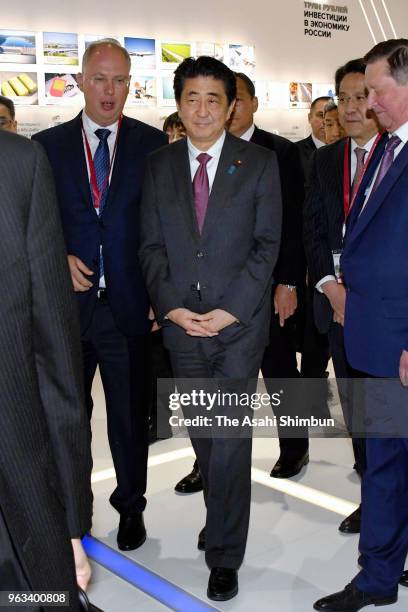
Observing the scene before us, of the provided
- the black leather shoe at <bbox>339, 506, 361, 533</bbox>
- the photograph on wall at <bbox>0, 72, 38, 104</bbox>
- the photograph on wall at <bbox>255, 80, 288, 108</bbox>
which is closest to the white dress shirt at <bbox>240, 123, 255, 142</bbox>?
the black leather shoe at <bbox>339, 506, 361, 533</bbox>

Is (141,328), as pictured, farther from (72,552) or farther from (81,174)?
(72,552)

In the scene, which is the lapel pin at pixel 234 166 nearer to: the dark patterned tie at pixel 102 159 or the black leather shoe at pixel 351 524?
the dark patterned tie at pixel 102 159

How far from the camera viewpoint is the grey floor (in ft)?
8.88

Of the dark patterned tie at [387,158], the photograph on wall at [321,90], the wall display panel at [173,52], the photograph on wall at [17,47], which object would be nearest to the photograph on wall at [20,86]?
the photograph on wall at [17,47]

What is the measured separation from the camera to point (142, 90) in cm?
780

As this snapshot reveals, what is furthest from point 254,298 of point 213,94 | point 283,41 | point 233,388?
point 283,41

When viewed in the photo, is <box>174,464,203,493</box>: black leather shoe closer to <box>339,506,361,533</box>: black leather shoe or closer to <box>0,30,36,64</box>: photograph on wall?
<box>339,506,361,533</box>: black leather shoe

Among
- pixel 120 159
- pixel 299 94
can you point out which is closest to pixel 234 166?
pixel 120 159

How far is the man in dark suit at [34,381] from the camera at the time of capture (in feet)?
3.51

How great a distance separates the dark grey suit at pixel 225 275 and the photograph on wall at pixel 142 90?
207 inches

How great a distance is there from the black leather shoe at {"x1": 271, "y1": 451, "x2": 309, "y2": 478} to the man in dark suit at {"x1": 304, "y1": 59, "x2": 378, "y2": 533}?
0.58 meters

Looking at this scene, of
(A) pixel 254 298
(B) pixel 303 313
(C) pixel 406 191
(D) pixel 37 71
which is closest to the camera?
(C) pixel 406 191

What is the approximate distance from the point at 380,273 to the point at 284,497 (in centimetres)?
154

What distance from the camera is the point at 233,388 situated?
2.75 m
